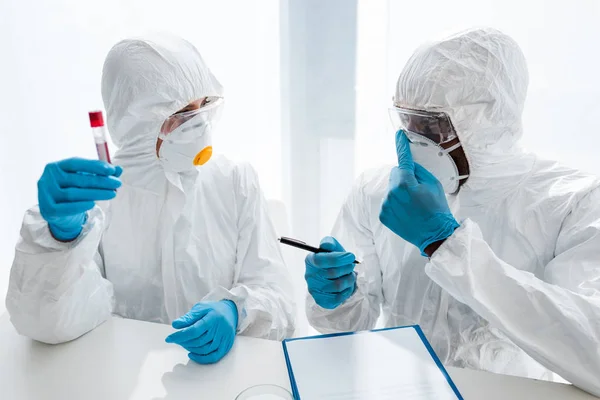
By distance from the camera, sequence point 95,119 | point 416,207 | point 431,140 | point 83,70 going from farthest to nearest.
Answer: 1. point 83,70
2. point 431,140
3. point 416,207
4. point 95,119

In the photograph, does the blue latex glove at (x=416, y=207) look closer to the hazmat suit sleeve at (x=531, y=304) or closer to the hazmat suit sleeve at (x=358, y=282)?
the hazmat suit sleeve at (x=531, y=304)

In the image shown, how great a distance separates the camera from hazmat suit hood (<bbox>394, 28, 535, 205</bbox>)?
41.2 inches

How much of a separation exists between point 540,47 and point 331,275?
110 centimetres

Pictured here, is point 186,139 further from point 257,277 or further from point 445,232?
point 445,232

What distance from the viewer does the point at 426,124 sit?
3.64 feet

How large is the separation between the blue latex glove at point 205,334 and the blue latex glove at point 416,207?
450 mm

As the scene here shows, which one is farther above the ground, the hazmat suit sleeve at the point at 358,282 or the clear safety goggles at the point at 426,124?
the clear safety goggles at the point at 426,124

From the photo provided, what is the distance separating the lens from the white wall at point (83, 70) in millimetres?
1907

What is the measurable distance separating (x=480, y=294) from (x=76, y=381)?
84 centimetres

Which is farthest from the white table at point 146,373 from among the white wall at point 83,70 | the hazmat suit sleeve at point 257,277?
the white wall at point 83,70

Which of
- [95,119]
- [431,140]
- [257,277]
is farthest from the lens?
[257,277]

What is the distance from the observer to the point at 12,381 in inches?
35.8

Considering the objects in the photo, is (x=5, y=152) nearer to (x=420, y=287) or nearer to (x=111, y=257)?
(x=111, y=257)

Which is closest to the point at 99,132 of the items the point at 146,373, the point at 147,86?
the point at 147,86
